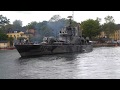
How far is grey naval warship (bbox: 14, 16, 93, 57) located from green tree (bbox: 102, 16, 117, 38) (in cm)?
9193

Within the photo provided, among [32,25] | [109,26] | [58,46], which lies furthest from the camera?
[32,25]

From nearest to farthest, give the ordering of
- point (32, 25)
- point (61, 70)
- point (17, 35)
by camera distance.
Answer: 1. point (61, 70)
2. point (17, 35)
3. point (32, 25)

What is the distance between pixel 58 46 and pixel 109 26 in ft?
359

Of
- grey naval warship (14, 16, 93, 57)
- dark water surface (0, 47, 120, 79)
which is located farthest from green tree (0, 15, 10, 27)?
dark water surface (0, 47, 120, 79)

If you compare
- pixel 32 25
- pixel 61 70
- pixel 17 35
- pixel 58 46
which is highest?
pixel 32 25

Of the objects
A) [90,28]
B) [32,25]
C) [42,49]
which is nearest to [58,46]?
[42,49]

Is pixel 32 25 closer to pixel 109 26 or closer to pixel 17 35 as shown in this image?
pixel 17 35

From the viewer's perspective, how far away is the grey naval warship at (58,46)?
177 ft

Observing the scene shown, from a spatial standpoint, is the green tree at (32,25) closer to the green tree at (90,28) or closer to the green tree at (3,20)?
the green tree at (3,20)

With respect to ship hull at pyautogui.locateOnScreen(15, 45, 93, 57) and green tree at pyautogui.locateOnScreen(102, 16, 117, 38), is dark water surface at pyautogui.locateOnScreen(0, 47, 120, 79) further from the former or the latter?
green tree at pyautogui.locateOnScreen(102, 16, 117, 38)

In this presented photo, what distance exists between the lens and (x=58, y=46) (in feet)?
196

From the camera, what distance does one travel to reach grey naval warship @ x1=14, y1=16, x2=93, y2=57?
177 feet
